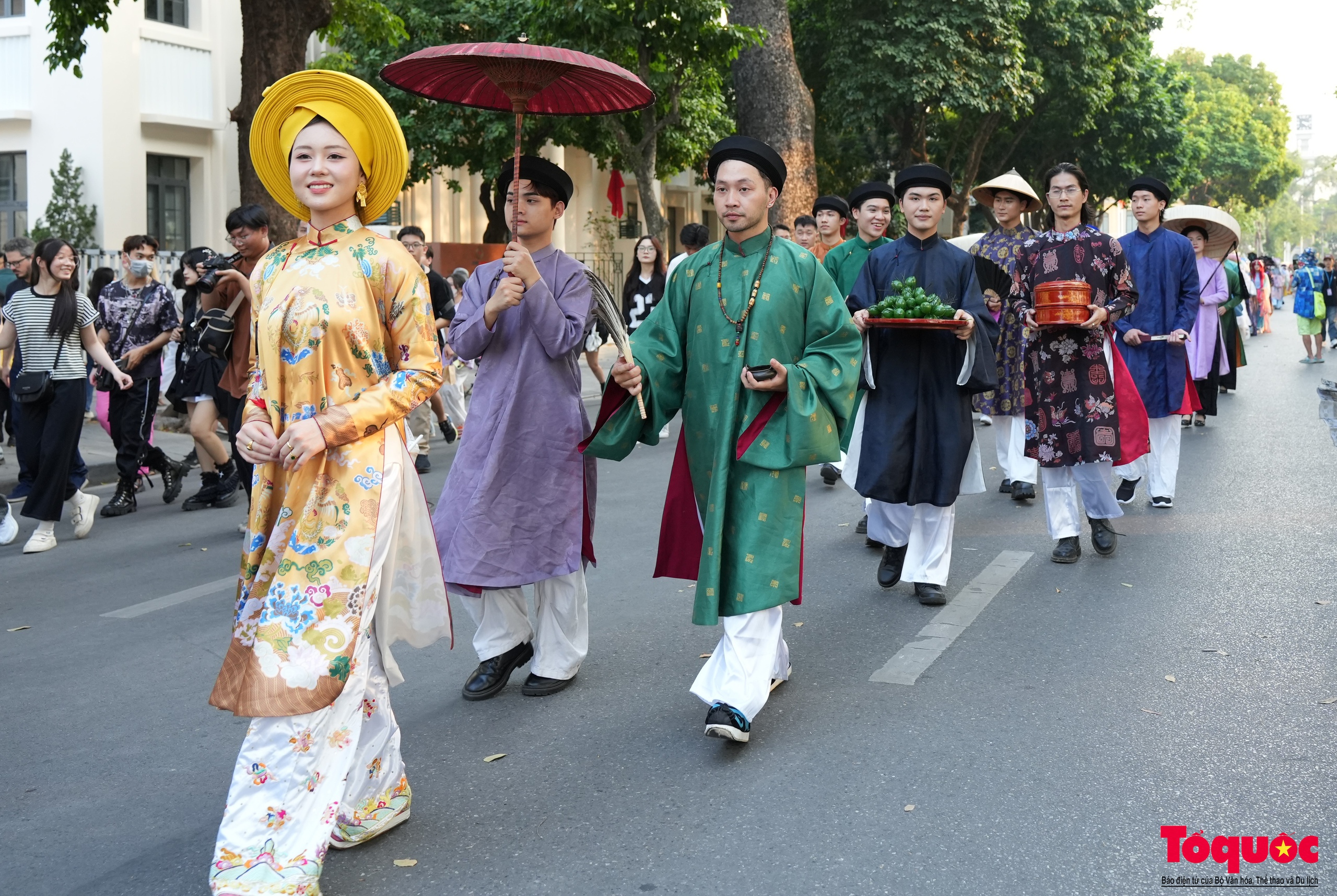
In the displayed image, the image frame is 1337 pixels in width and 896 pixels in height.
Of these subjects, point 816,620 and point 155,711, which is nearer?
point 155,711

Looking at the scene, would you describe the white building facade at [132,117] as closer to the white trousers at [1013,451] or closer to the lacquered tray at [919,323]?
the white trousers at [1013,451]

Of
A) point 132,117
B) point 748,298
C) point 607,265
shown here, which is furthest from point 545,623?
point 607,265

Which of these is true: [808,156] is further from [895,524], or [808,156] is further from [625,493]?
[895,524]

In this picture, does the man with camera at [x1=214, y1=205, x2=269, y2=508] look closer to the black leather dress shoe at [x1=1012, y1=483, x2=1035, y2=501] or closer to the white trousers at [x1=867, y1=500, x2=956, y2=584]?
the white trousers at [x1=867, y1=500, x2=956, y2=584]

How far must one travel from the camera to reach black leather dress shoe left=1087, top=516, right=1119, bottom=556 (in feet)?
23.6

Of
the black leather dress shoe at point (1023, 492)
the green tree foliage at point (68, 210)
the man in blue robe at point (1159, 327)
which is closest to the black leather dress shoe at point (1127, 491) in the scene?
the man in blue robe at point (1159, 327)

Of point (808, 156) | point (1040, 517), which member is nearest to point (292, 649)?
point (1040, 517)

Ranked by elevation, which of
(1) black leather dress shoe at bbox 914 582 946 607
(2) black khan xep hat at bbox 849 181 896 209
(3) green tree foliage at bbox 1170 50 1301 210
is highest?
(3) green tree foliage at bbox 1170 50 1301 210

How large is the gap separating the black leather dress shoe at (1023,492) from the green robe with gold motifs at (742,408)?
4781mm

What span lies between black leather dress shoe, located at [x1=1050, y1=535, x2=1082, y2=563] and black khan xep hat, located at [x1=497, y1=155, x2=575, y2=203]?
3.60m

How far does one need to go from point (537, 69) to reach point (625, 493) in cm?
544

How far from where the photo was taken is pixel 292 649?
3.13 metres

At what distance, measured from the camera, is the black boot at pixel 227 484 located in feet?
31.0

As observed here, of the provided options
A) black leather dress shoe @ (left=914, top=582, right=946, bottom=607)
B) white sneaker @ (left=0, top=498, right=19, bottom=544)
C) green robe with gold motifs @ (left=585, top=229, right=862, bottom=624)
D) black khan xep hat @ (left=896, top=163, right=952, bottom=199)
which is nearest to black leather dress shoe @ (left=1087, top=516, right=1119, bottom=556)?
black leather dress shoe @ (left=914, top=582, right=946, bottom=607)
